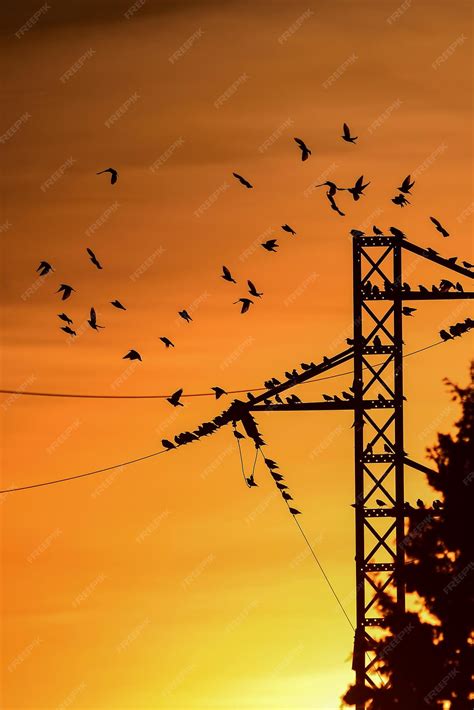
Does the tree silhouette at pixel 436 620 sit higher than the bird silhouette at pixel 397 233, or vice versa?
the bird silhouette at pixel 397 233

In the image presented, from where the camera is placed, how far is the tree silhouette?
36.4 meters

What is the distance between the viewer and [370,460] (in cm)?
3691

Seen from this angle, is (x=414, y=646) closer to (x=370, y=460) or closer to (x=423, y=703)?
(x=423, y=703)

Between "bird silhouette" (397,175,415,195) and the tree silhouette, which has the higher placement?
"bird silhouette" (397,175,415,195)

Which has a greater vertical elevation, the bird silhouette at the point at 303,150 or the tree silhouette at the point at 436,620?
the bird silhouette at the point at 303,150

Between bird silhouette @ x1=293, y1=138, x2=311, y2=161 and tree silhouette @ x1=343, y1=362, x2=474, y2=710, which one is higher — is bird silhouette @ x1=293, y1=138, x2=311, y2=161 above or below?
above

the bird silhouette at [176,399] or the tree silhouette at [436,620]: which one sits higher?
the bird silhouette at [176,399]

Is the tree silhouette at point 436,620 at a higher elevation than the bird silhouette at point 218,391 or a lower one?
lower

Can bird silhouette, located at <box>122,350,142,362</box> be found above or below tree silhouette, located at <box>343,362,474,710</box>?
above

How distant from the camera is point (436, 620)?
3719 cm

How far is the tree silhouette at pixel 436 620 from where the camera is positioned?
36.4 meters

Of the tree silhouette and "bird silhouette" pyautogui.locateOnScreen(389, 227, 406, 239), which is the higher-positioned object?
"bird silhouette" pyautogui.locateOnScreen(389, 227, 406, 239)

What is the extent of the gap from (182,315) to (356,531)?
5569 millimetres

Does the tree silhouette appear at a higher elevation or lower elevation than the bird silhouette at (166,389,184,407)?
lower
